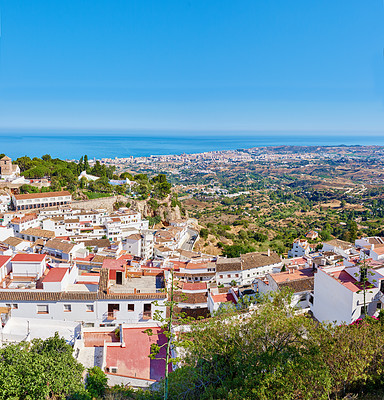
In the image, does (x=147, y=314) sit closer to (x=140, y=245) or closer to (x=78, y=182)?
(x=140, y=245)

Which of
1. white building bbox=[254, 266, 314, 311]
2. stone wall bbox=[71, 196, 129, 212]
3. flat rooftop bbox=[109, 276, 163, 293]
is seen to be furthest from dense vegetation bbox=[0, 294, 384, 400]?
stone wall bbox=[71, 196, 129, 212]

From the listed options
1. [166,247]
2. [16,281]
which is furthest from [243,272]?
[16,281]

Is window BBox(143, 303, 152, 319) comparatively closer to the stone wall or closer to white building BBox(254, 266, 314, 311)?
white building BBox(254, 266, 314, 311)

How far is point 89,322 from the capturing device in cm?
883

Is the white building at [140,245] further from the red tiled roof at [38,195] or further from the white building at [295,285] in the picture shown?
the white building at [295,285]

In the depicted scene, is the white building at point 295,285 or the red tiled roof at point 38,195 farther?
the red tiled roof at point 38,195

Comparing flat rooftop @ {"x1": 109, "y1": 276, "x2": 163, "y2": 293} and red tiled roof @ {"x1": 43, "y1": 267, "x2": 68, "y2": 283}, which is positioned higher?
red tiled roof @ {"x1": 43, "y1": 267, "x2": 68, "y2": 283}

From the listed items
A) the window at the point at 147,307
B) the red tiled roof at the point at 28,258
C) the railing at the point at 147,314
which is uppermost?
the red tiled roof at the point at 28,258

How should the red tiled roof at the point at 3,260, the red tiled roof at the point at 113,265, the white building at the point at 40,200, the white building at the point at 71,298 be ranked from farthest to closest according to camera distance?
1. the white building at the point at 40,200
2. the red tiled roof at the point at 113,265
3. the red tiled roof at the point at 3,260
4. the white building at the point at 71,298

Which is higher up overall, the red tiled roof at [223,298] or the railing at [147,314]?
the railing at [147,314]

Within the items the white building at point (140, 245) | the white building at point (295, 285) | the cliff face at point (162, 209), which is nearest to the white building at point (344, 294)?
the white building at point (295, 285)

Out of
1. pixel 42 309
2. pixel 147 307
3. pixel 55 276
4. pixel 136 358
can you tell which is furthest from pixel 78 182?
pixel 136 358

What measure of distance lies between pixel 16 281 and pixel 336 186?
3049 inches

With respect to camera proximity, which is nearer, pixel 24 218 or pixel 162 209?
pixel 24 218
